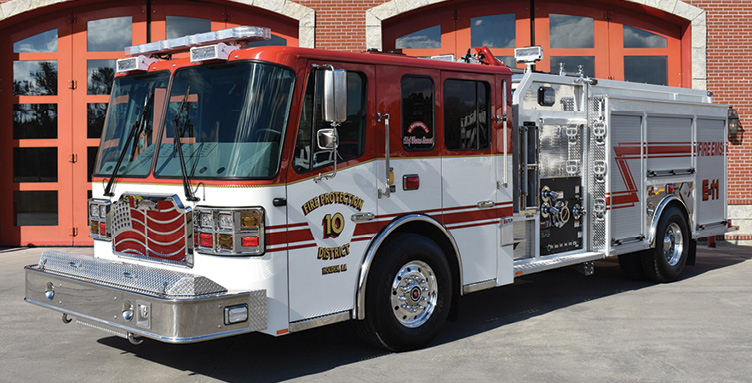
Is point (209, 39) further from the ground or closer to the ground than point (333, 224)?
further from the ground

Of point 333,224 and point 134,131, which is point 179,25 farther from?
point 333,224

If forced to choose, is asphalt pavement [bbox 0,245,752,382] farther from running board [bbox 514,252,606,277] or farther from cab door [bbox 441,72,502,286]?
cab door [bbox 441,72,502,286]

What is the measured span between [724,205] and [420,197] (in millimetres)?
6327

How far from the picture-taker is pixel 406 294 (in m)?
6.13

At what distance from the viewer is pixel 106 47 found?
43.2ft

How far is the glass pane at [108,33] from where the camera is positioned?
13156 mm

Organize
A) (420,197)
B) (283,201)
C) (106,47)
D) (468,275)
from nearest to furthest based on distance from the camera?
(283,201), (420,197), (468,275), (106,47)

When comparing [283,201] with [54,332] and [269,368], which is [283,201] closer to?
[269,368]

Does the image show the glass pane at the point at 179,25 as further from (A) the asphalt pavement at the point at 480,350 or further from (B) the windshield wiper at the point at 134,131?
(B) the windshield wiper at the point at 134,131

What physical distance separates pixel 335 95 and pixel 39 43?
32.3ft

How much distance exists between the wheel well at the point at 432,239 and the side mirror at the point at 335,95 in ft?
3.58

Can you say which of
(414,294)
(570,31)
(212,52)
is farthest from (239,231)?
(570,31)

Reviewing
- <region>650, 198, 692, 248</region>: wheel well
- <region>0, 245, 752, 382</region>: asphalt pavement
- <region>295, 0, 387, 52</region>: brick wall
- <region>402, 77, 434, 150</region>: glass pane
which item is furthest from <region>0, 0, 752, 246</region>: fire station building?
<region>402, 77, 434, 150</region>: glass pane

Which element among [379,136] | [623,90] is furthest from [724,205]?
[379,136]
